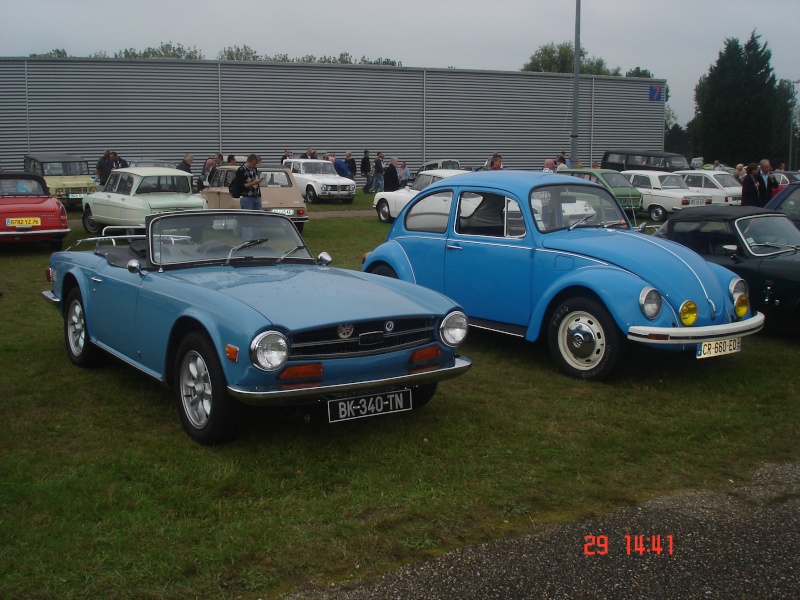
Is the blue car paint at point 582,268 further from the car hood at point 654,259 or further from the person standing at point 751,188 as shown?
the person standing at point 751,188

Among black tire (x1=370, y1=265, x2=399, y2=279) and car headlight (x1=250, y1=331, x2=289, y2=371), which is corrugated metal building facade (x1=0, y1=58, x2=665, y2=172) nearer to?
black tire (x1=370, y1=265, x2=399, y2=279)

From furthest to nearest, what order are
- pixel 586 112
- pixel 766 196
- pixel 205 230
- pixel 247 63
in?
pixel 586 112 → pixel 247 63 → pixel 766 196 → pixel 205 230

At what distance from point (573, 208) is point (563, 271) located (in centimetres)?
92

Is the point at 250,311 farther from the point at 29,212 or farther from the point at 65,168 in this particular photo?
the point at 65,168

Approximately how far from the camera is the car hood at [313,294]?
200 inches

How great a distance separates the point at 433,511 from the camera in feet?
14.4

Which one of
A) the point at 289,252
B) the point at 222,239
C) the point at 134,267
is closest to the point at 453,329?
the point at 289,252

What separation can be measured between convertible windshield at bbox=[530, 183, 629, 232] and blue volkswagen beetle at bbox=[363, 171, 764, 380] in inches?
0.4

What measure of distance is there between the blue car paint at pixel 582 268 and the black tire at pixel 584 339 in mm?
122

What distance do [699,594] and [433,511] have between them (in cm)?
139

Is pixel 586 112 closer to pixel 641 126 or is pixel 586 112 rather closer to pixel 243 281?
pixel 641 126

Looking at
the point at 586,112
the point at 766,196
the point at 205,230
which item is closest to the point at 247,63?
the point at 586,112

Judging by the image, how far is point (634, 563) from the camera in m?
3.85

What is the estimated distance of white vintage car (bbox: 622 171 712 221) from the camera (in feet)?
79.3
